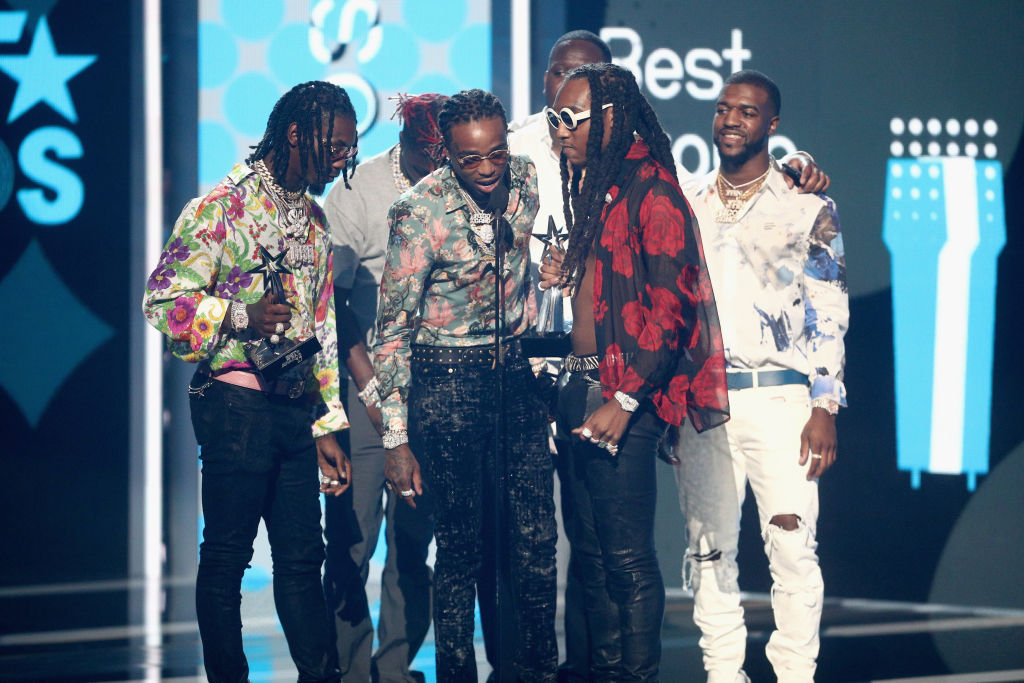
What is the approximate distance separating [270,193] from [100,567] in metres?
2.70

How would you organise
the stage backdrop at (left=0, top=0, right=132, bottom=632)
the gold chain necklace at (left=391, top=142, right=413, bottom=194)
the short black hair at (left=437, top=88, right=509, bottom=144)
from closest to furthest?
the short black hair at (left=437, top=88, right=509, bottom=144)
the gold chain necklace at (left=391, top=142, right=413, bottom=194)
the stage backdrop at (left=0, top=0, right=132, bottom=632)

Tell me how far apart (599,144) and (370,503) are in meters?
1.30

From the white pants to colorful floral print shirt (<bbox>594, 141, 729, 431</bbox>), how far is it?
0.47 metres

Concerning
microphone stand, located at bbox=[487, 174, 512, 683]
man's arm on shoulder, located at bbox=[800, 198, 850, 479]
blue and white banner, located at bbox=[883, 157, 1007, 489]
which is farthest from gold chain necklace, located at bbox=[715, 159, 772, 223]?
blue and white banner, located at bbox=[883, 157, 1007, 489]

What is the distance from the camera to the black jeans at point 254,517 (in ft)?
8.80

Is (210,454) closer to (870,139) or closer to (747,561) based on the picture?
(747,561)

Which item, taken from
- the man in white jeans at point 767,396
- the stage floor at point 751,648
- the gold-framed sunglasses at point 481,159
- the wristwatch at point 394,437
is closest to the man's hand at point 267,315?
the wristwatch at point 394,437

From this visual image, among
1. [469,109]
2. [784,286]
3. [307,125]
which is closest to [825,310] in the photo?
[784,286]

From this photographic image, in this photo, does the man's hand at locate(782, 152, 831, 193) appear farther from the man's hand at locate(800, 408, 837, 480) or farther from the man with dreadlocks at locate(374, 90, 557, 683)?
the man with dreadlocks at locate(374, 90, 557, 683)

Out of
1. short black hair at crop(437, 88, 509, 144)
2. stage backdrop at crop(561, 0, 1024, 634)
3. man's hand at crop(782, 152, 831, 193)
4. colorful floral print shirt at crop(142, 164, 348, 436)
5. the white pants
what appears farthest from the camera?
stage backdrop at crop(561, 0, 1024, 634)

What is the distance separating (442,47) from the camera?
16.0 feet

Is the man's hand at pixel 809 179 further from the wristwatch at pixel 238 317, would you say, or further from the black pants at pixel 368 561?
the wristwatch at pixel 238 317

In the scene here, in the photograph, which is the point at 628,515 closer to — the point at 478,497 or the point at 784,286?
the point at 478,497

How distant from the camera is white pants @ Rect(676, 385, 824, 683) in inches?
125
